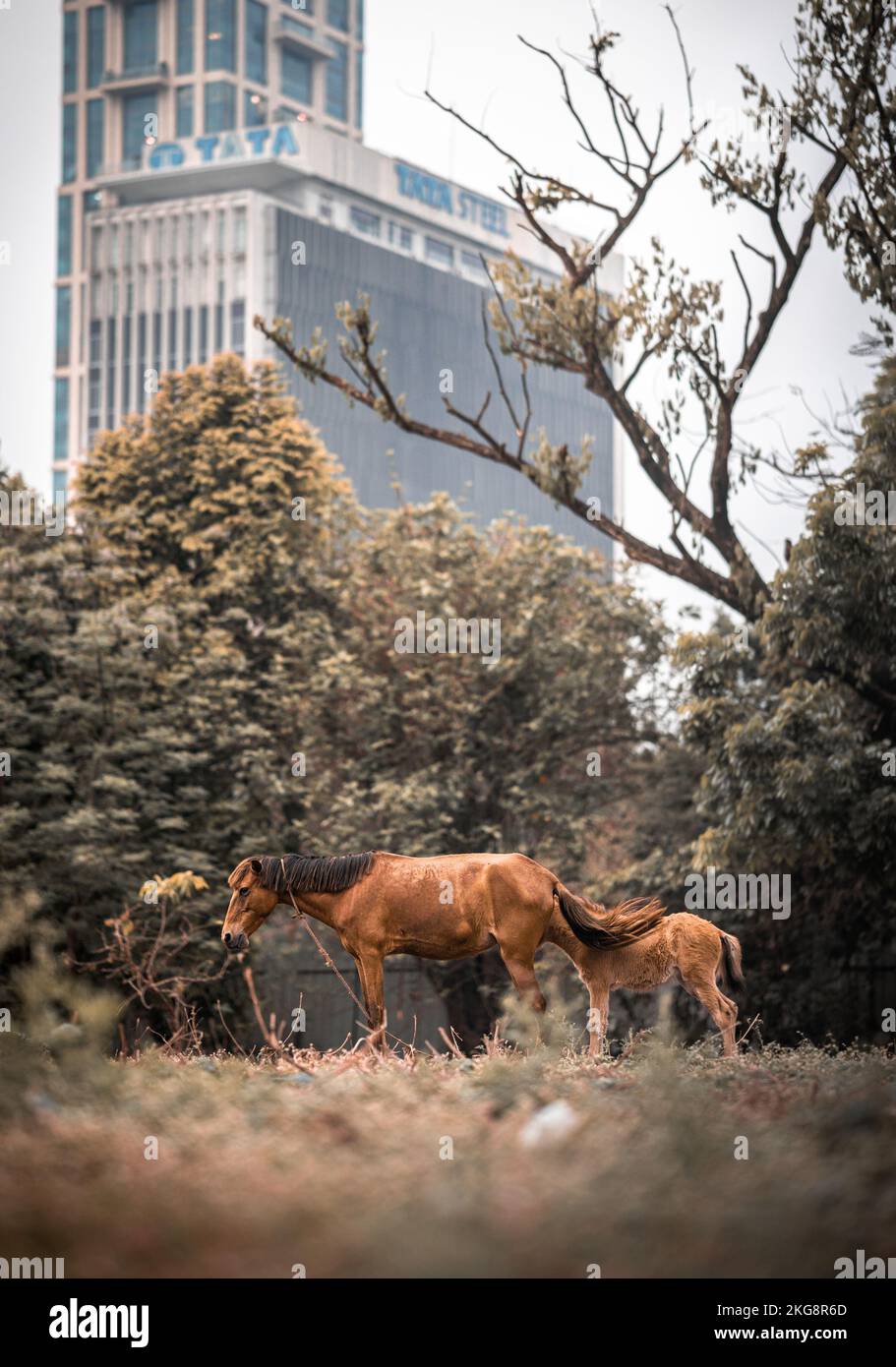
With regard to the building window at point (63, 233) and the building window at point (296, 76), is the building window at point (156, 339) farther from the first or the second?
the building window at point (296, 76)

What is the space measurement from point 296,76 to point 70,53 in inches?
697

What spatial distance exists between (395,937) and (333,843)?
11234mm

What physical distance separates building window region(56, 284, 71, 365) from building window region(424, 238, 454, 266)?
2787 centimetres

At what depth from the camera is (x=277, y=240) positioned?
114 m

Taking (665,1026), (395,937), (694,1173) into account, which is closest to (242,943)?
(395,937)

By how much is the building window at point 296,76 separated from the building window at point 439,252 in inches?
614

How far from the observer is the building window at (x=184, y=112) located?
123938 mm

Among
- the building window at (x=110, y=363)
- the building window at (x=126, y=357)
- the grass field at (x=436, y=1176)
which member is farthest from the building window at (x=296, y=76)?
the grass field at (x=436, y=1176)

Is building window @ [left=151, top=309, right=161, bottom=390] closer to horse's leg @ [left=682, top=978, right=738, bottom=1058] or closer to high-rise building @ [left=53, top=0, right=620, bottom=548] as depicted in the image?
high-rise building @ [left=53, top=0, right=620, bottom=548]

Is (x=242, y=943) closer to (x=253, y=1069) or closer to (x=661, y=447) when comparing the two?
(x=253, y=1069)

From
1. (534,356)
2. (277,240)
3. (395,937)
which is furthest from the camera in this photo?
(277,240)

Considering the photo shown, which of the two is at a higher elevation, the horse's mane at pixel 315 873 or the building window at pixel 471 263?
the building window at pixel 471 263

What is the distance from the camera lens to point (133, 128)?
12488 cm

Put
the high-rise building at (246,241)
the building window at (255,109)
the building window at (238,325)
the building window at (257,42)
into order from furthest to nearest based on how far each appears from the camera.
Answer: the building window at (257,42)
the building window at (255,109)
the high-rise building at (246,241)
the building window at (238,325)
